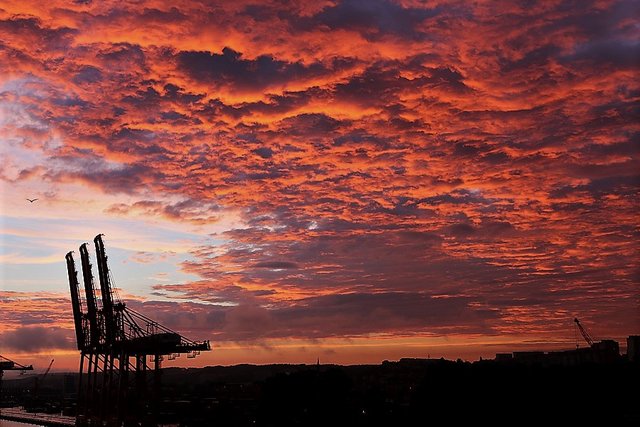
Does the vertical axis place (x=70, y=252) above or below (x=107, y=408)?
above

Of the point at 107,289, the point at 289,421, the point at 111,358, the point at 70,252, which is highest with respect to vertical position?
the point at 70,252

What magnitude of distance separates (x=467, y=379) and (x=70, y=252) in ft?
210

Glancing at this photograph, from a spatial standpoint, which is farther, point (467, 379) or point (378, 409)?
point (378, 409)

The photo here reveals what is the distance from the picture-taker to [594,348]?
177375 millimetres

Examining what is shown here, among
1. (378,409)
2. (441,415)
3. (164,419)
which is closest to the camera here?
(441,415)

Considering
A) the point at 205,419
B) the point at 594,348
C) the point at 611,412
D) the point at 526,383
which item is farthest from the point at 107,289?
the point at 594,348

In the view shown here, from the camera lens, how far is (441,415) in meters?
94.0

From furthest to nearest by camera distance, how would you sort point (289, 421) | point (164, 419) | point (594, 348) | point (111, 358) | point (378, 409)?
point (594, 348), point (164, 419), point (289, 421), point (378, 409), point (111, 358)

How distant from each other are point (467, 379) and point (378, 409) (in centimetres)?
1517

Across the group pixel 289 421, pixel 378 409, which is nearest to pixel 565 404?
pixel 378 409

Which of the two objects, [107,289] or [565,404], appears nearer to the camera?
[565,404]

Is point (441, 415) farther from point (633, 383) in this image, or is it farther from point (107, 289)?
point (107, 289)

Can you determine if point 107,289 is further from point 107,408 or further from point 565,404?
point 565,404

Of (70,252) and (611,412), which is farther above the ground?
(70,252)
